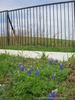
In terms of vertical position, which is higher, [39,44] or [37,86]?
[39,44]

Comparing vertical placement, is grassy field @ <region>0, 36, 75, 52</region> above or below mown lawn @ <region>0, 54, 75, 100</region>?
above

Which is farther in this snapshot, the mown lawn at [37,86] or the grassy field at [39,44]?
the grassy field at [39,44]

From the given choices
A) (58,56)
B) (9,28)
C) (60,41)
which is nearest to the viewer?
(58,56)

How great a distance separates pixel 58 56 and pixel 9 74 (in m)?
3.22

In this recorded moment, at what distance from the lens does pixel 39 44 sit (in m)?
13.1

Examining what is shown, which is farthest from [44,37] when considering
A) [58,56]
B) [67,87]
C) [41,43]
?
[67,87]

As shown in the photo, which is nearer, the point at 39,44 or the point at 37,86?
the point at 37,86

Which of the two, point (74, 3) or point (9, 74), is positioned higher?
Result: point (74, 3)

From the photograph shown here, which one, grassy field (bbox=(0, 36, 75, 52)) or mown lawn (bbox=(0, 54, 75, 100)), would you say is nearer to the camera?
mown lawn (bbox=(0, 54, 75, 100))

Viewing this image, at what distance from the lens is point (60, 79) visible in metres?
4.73

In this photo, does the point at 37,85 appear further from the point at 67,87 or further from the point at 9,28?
the point at 9,28

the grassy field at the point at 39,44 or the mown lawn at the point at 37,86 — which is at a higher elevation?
the grassy field at the point at 39,44

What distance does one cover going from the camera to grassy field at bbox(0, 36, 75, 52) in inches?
447

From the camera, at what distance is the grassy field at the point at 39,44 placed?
11.4 meters
